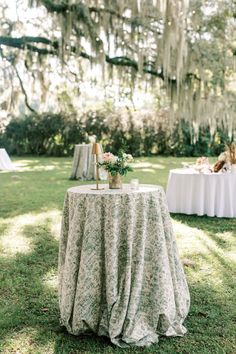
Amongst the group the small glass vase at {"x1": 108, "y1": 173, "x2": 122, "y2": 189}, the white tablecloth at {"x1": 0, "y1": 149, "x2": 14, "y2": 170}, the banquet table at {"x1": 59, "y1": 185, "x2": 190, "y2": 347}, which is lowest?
the white tablecloth at {"x1": 0, "y1": 149, "x2": 14, "y2": 170}

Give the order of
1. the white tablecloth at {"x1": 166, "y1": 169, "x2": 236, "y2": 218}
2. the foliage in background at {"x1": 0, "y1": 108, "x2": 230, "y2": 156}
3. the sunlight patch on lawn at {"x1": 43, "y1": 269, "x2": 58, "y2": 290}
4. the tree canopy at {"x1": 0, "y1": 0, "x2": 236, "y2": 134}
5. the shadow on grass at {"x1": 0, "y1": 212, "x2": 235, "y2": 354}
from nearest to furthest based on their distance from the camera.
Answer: the shadow on grass at {"x1": 0, "y1": 212, "x2": 235, "y2": 354} < the sunlight patch on lawn at {"x1": 43, "y1": 269, "x2": 58, "y2": 290} < the white tablecloth at {"x1": 166, "y1": 169, "x2": 236, "y2": 218} < the tree canopy at {"x1": 0, "y1": 0, "x2": 236, "y2": 134} < the foliage in background at {"x1": 0, "y1": 108, "x2": 230, "y2": 156}

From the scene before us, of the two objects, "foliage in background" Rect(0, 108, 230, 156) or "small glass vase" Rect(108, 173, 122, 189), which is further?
"foliage in background" Rect(0, 108, 230, 156)

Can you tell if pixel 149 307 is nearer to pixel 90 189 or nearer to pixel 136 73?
pixel 90 189

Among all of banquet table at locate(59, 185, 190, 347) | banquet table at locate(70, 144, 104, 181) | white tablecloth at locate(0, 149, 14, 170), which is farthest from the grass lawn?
white tablecloth at locate(0, 149, 14, 170)

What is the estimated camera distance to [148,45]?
7.79 meters

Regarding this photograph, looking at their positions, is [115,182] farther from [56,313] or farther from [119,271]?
[56,313]

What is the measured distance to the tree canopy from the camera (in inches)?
279

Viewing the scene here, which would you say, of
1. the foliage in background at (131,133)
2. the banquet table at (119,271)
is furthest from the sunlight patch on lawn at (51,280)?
the foliage in background at (131,133)

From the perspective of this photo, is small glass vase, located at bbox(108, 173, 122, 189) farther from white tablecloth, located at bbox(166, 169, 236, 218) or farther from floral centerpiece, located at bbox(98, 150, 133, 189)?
white tablecloth, located at bbox(166, 169, 236, 218)

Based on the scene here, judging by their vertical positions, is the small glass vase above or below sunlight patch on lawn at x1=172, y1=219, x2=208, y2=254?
above

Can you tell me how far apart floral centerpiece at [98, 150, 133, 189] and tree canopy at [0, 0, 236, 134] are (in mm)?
4124

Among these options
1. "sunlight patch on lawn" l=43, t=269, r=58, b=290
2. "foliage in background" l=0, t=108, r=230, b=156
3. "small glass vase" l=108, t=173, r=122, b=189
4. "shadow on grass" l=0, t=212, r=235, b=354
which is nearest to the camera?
"shadow on grass" l=0, t=212, r=235, b=354

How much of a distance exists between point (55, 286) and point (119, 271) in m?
1.12

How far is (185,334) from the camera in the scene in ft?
9.31
